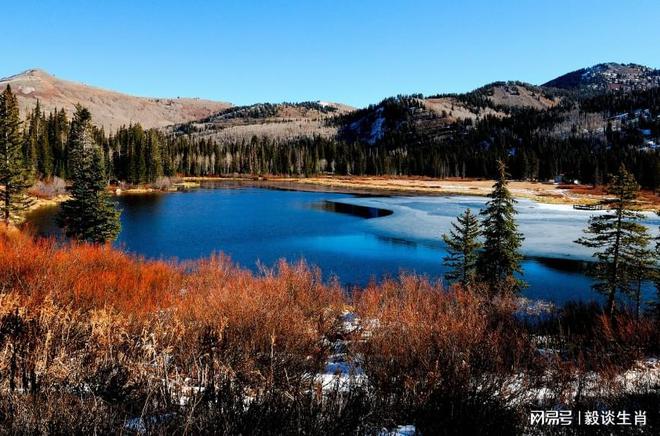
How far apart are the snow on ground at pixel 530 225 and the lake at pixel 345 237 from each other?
0.09 m

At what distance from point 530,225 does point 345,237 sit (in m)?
19.2

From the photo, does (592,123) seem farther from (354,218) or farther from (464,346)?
(464,346)

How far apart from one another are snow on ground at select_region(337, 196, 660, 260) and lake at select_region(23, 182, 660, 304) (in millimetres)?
85

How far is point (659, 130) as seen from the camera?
161 metres

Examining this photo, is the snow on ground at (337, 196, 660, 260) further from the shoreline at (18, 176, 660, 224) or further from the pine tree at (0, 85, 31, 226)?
the pine tree at (0, 85, 31, 226)

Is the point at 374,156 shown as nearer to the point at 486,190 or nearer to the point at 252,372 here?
the point at 486,190

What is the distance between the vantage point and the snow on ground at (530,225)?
35031 mm

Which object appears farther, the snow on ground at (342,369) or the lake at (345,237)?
the lake at (345,237)

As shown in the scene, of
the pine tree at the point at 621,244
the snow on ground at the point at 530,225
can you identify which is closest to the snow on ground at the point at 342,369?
the pine tree at the point at 621,244

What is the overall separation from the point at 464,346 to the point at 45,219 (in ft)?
153

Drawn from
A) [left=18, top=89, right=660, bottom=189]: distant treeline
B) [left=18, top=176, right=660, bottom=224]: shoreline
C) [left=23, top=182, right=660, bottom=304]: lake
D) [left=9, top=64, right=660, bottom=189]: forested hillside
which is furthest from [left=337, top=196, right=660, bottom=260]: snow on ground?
[left=9, top=64, right=660, bottom=189]: forested hillside

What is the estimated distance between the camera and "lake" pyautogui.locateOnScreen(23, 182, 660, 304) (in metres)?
28.7
